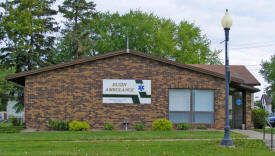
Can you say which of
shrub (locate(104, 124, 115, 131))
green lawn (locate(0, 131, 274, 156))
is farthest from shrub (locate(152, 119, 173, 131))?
green lawn (locate(0, 131, 274, 156))

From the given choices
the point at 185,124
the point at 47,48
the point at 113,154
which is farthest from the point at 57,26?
the point at 113,154

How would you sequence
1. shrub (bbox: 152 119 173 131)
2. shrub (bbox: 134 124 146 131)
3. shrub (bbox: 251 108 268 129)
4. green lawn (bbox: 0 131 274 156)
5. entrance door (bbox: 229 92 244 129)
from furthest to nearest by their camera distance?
shrub (bbox: 251 108 268 129), entrance door (bbox: 229 92 244 129), shrub (bbox: 134 124 146 131), shrub (bbox: 152 119 173 131), green lawn (bbox: 0 131 274 156)

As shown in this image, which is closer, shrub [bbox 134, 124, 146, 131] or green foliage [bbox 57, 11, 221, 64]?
shrub [bbox 134, 124, 146, 131]

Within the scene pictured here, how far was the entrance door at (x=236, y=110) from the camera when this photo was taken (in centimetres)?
2567

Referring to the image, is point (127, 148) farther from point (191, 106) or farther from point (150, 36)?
point (150, 36)

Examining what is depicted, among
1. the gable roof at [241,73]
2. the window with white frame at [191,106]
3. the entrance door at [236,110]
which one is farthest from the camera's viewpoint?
the gable roof at [241,73]

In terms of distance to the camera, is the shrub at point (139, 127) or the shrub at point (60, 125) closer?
the shrub at point (60, 125)

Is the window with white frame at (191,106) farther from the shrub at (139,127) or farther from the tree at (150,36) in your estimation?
the tree at (150,36)

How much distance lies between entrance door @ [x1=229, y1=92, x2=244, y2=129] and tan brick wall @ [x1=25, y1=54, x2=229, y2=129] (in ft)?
7.63

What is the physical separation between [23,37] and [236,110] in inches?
942

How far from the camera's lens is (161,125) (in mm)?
22547

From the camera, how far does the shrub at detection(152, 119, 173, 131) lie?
2247 centimetres

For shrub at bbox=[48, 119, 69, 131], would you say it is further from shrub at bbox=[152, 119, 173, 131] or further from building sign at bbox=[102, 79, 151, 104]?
shrub at bbox=[152, 119, 173, 131]

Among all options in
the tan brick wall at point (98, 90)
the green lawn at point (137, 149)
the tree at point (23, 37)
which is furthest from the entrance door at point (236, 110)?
the tree at point (23, 37)
